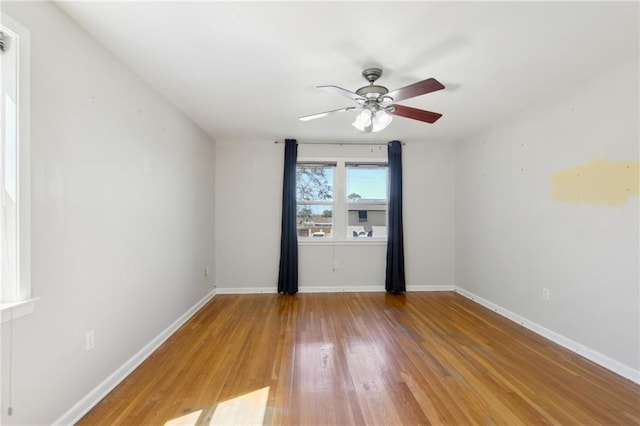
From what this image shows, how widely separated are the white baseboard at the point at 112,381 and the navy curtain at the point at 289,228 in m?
1.66

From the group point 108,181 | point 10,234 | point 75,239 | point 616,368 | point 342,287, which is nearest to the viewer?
point 10,234

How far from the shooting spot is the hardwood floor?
181 centimetres

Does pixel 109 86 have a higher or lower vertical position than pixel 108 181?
higher

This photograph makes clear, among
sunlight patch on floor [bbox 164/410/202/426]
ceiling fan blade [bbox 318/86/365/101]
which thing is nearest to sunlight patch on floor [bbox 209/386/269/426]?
sunlight patch on floor [bbox 164/410/202/426]

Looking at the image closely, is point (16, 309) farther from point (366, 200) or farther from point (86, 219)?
point (366, 200)

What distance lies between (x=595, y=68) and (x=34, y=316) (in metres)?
4.06

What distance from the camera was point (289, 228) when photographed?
452 centimetres

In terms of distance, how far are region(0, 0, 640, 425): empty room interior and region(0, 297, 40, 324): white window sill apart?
1 centimetres

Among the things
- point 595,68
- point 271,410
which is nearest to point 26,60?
point 271,410

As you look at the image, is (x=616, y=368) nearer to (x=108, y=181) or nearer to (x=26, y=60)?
(x=108, y=181)

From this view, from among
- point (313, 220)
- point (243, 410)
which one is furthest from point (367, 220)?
point (243, 410)

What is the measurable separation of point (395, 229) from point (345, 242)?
2.65 ft

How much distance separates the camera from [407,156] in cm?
477

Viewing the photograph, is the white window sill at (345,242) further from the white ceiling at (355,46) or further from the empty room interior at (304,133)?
the white ceiling at (355,46)
